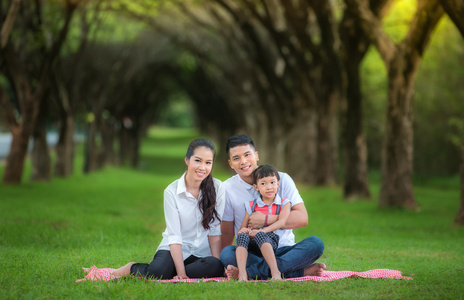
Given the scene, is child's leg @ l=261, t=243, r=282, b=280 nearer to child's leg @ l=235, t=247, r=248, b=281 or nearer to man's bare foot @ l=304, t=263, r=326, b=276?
child's leg @ l=235, t=247, r=248, b=281

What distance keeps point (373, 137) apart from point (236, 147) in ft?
78.1

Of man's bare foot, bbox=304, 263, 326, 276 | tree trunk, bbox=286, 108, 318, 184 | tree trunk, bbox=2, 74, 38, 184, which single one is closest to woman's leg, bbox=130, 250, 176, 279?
man's bare foot, bbox=304, 263, 326, 276

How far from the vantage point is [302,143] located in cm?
2208

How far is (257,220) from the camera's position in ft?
20.6

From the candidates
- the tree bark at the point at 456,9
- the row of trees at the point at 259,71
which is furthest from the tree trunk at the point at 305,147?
the tree bark at the point at 456,9

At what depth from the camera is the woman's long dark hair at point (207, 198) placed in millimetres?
6374

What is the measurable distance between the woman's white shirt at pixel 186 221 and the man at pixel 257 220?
20cm

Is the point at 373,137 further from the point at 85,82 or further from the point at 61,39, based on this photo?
the point at 61,39

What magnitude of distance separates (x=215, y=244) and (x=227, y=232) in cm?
24

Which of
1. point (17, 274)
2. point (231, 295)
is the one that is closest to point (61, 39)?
point (17, 274)

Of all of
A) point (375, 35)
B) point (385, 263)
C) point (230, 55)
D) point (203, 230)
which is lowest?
point (385, 263)

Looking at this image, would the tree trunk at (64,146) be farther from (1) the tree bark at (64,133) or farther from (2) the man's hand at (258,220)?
(2) the man's hand at (258,220)

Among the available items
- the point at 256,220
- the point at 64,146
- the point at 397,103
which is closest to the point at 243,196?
the point at 256,220

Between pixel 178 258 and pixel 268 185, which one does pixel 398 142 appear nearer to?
pixel 268 185
